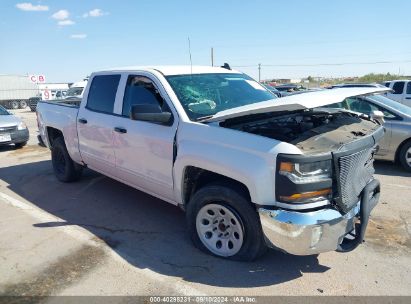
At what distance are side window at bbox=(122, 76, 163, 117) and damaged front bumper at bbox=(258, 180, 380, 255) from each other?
1.83 metres

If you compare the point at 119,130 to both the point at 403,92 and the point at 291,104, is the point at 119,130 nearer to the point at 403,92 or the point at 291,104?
the point at 291,104

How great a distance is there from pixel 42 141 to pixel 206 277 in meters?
5.09

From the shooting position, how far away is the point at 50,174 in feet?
24.0

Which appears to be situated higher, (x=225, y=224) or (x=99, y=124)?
(x=99, y=124)

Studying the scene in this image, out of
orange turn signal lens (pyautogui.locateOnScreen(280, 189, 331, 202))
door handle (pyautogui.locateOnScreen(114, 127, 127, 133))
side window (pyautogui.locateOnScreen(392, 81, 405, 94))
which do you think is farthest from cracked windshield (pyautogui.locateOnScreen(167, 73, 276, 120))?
side window (pyautogui.locateOnScreen(392, 81, 405, 94))

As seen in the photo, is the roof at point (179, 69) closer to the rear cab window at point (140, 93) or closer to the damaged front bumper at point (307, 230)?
the rear cab window at point (140, 93)

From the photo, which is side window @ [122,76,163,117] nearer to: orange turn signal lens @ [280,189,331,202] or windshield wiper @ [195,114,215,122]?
windshield wiper @ [195,114,215,122]

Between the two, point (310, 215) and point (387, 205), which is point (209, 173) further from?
point (387, 205)

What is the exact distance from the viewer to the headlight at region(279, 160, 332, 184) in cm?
302

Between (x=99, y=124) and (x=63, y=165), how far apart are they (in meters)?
2.04

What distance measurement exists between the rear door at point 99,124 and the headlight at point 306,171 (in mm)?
2610

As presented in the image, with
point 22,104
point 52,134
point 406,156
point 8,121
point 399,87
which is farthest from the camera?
point 22,104

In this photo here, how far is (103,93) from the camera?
5188mm

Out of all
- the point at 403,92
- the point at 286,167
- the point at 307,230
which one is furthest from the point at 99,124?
the point at 403,92
